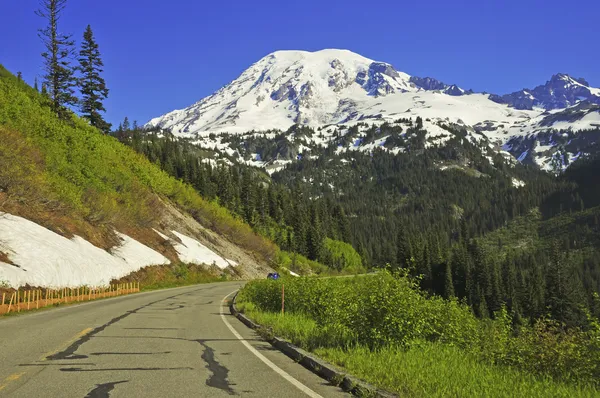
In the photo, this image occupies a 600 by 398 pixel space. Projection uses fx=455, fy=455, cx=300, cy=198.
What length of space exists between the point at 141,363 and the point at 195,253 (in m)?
47.7

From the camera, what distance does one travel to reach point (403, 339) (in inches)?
346

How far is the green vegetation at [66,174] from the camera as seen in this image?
28219mm

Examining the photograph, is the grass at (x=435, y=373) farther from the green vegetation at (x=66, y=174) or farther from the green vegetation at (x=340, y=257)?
the green vegetation at (x=340, y=257)

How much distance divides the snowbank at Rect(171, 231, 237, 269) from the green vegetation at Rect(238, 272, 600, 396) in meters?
40.4

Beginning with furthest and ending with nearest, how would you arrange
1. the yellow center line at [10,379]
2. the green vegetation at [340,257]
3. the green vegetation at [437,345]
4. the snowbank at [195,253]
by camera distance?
the green vegetation at [340,257] < the snowbank at [195,253] < the green vegetation at [437,345] < the yellow center line at [10,379]

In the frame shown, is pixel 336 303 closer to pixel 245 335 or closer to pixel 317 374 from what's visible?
pixel 245 335

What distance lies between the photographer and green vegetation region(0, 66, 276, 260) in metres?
28.2

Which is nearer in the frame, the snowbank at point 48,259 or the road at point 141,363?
the road at point 141,363

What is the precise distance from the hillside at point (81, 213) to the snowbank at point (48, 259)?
0.21 feet

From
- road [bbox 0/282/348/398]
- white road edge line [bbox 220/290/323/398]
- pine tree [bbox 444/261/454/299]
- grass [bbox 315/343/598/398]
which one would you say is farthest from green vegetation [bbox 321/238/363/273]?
grass [bbox 315/343/598/398]

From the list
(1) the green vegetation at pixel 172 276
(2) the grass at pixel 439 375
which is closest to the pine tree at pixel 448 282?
(1) the green vegetation at pixel 172 276

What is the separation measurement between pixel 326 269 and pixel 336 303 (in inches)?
3806

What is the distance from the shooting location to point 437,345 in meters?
9.05

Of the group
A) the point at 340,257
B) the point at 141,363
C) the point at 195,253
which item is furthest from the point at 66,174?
the point at 340,257
